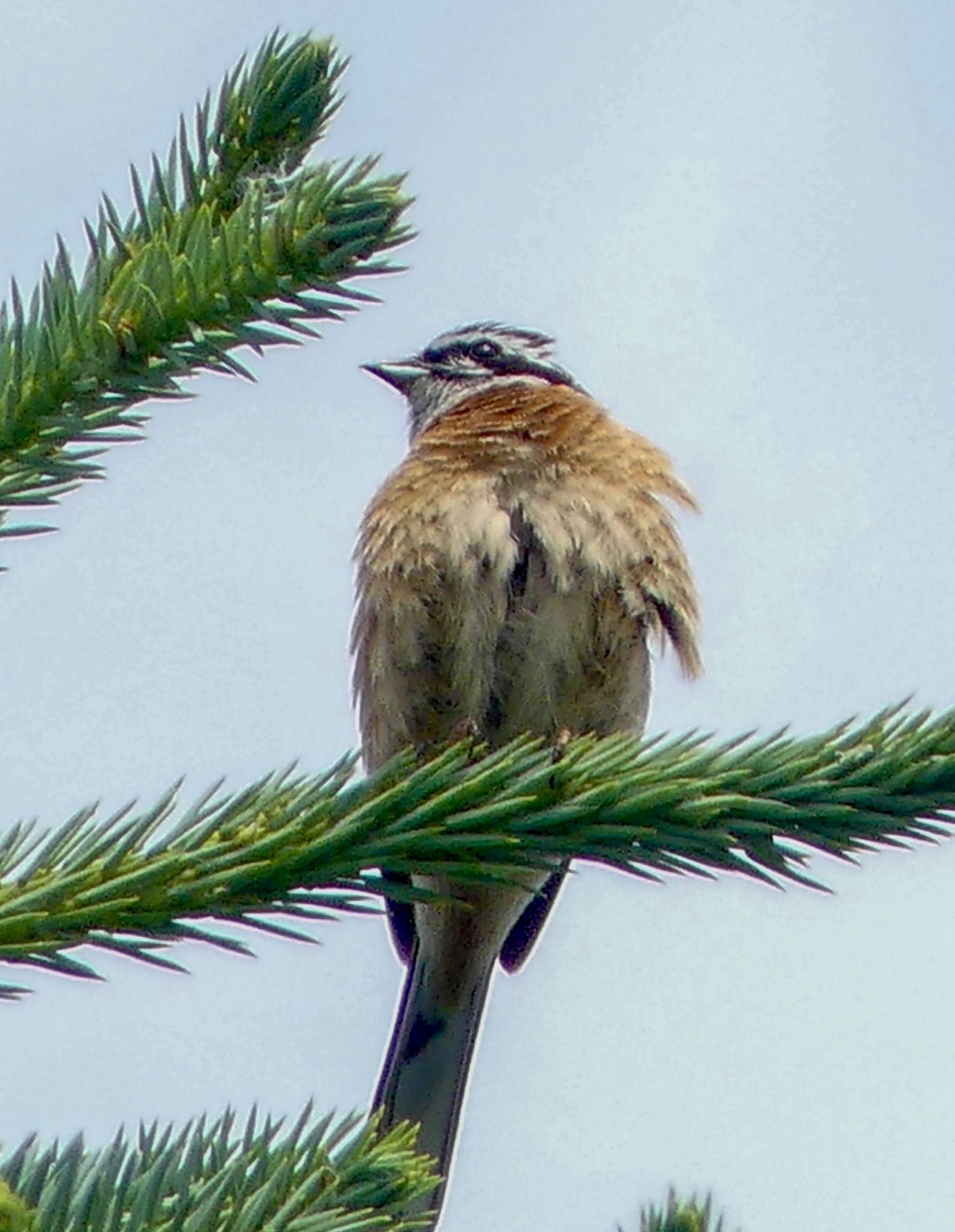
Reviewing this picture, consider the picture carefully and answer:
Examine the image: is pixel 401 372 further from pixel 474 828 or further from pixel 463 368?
pixel 474 828

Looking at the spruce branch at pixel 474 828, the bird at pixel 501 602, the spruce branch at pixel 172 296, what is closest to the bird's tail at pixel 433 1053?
the bird at pixel 501 602

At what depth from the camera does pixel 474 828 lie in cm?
185

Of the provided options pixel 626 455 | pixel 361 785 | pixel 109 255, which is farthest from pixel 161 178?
pixel 626 455

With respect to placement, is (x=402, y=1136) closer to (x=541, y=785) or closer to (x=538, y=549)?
(x=541, y=785)

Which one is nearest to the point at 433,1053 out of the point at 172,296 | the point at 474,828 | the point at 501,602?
the point at 501,602

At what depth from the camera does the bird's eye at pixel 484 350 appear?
5.33 metres

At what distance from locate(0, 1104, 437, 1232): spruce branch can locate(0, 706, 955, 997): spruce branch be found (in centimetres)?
19

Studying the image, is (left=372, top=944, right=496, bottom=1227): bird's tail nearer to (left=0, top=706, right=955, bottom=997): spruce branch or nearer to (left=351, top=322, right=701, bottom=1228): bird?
(left=351, top=322, right=701, bottom=1228): bird

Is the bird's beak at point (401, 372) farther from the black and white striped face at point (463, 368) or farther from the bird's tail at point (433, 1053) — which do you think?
the bird's tail at point (433, 1053)

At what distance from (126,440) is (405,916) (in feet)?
9.43

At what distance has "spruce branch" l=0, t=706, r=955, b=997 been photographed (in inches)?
63.9

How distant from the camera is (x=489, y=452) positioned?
155 inches

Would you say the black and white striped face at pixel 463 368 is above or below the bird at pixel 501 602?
above

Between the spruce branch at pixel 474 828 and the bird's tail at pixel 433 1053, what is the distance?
1425mm
